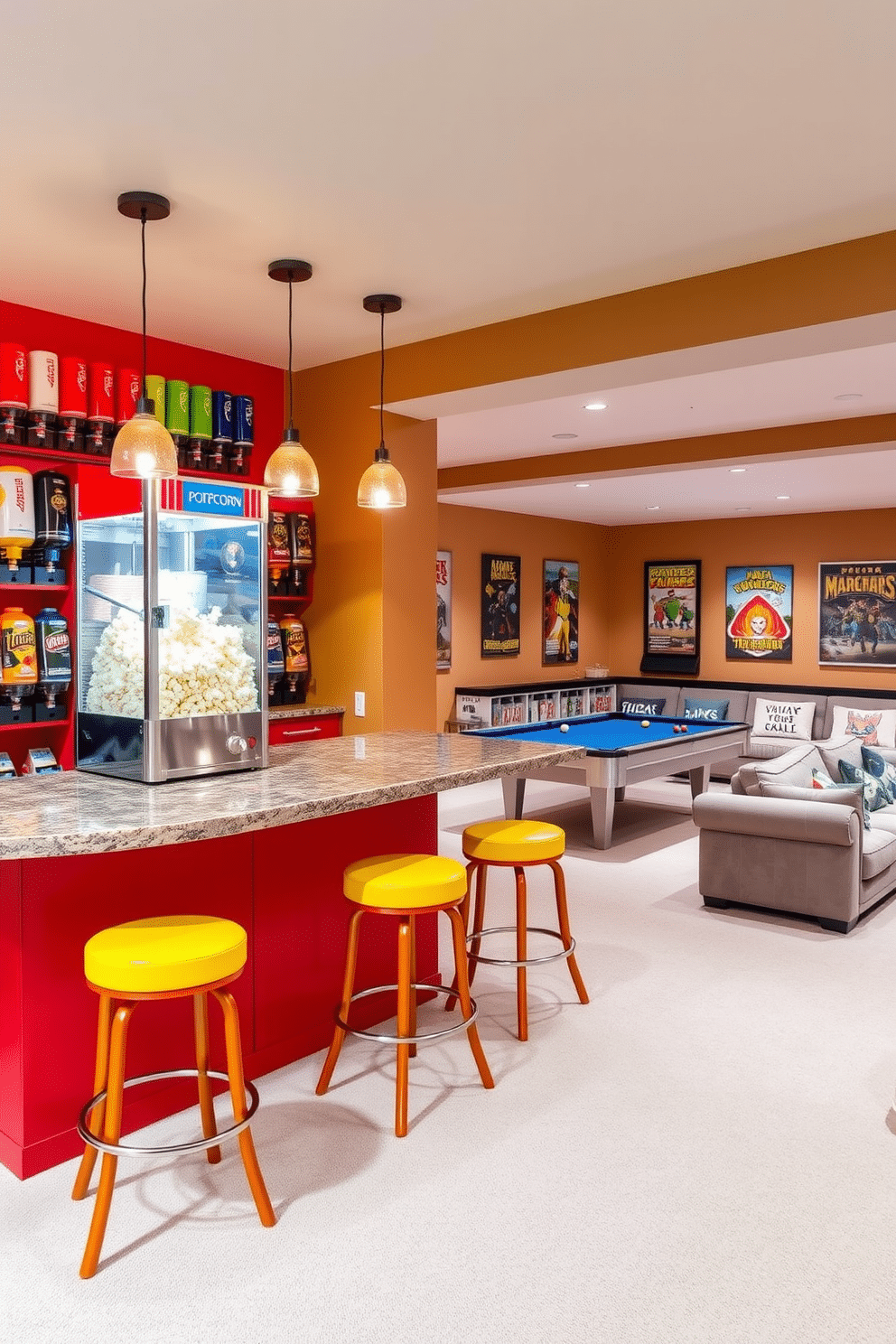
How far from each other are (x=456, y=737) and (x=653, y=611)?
8.12 metres

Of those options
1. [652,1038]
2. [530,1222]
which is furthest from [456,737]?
[530,1222]

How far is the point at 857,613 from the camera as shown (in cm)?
1015

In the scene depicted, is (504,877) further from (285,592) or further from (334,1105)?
(334,1105)

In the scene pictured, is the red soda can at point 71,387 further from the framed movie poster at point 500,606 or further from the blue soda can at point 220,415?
the framed movie poster at point 500,606

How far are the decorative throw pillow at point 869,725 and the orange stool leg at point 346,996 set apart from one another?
23.6 feet

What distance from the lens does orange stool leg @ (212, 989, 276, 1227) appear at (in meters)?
2.23

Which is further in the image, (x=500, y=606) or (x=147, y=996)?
(x=500, y=606)

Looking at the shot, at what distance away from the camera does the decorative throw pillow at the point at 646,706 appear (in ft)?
34.9

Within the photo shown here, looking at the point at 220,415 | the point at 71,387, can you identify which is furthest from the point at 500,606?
the point at 71,387

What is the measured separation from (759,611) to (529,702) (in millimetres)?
2872

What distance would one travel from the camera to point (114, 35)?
2.19 meters

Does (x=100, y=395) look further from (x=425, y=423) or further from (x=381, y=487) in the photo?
(x=425, y=423)

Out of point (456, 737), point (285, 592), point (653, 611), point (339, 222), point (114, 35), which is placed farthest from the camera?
point (653, 611)

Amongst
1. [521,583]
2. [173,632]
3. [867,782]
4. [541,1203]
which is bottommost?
[541,1203]
